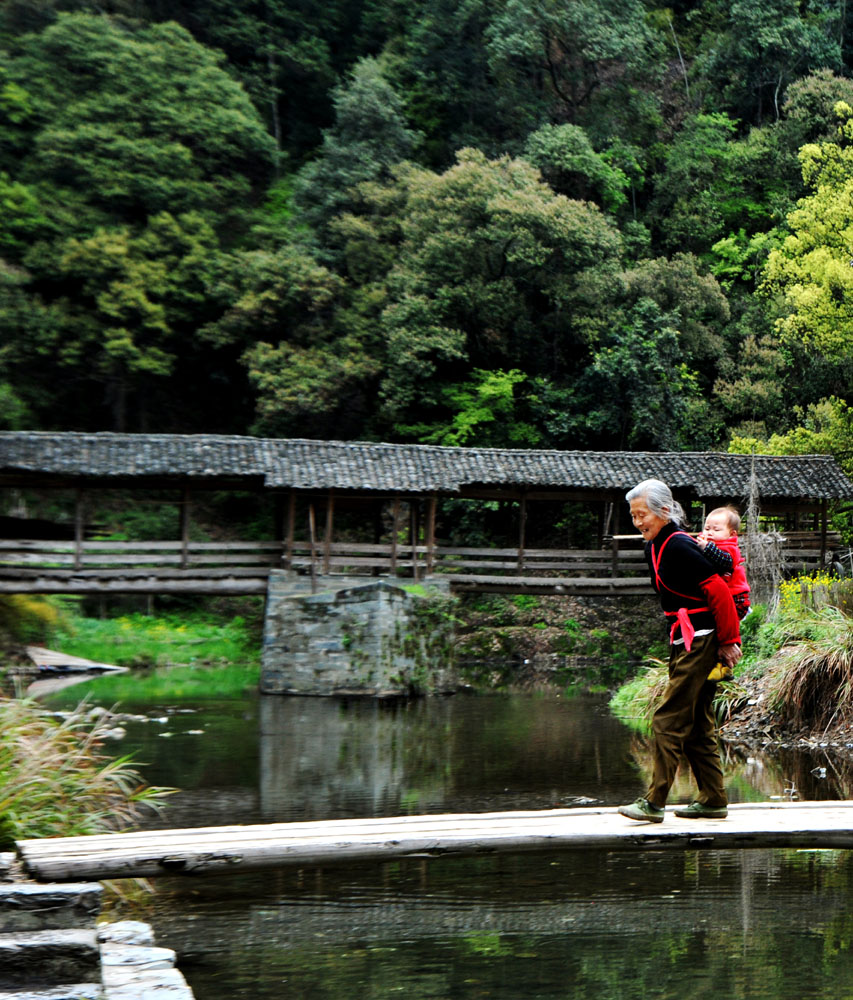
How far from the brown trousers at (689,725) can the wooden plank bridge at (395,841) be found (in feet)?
0.55

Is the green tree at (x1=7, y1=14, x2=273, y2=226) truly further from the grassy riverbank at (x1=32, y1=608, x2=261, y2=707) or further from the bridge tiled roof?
the bridge tiled roof

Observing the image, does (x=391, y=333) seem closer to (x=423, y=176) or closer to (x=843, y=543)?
(x=423, y=176)

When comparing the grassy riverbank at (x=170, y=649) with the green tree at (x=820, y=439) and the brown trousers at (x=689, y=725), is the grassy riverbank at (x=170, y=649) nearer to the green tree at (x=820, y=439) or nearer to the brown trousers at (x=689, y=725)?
the green tree at (x=820, y=439)

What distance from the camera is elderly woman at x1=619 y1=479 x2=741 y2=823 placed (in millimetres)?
5082

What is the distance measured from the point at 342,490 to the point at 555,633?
7.18m

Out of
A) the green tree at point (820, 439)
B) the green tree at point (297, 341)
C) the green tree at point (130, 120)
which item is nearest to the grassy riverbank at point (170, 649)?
the green tree at point (297, 341)

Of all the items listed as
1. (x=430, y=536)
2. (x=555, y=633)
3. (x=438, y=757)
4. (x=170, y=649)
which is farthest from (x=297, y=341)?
(x=438, y=757)

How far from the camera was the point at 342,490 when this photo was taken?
19406 millimetres

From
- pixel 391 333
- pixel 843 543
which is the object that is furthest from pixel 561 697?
pixel 391 333

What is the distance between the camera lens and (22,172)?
2856 centimetres

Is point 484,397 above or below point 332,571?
above

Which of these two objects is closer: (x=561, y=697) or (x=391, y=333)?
(x=561, y=697)

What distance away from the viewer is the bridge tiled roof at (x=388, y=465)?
18.6m

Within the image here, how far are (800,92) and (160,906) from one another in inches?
1125
